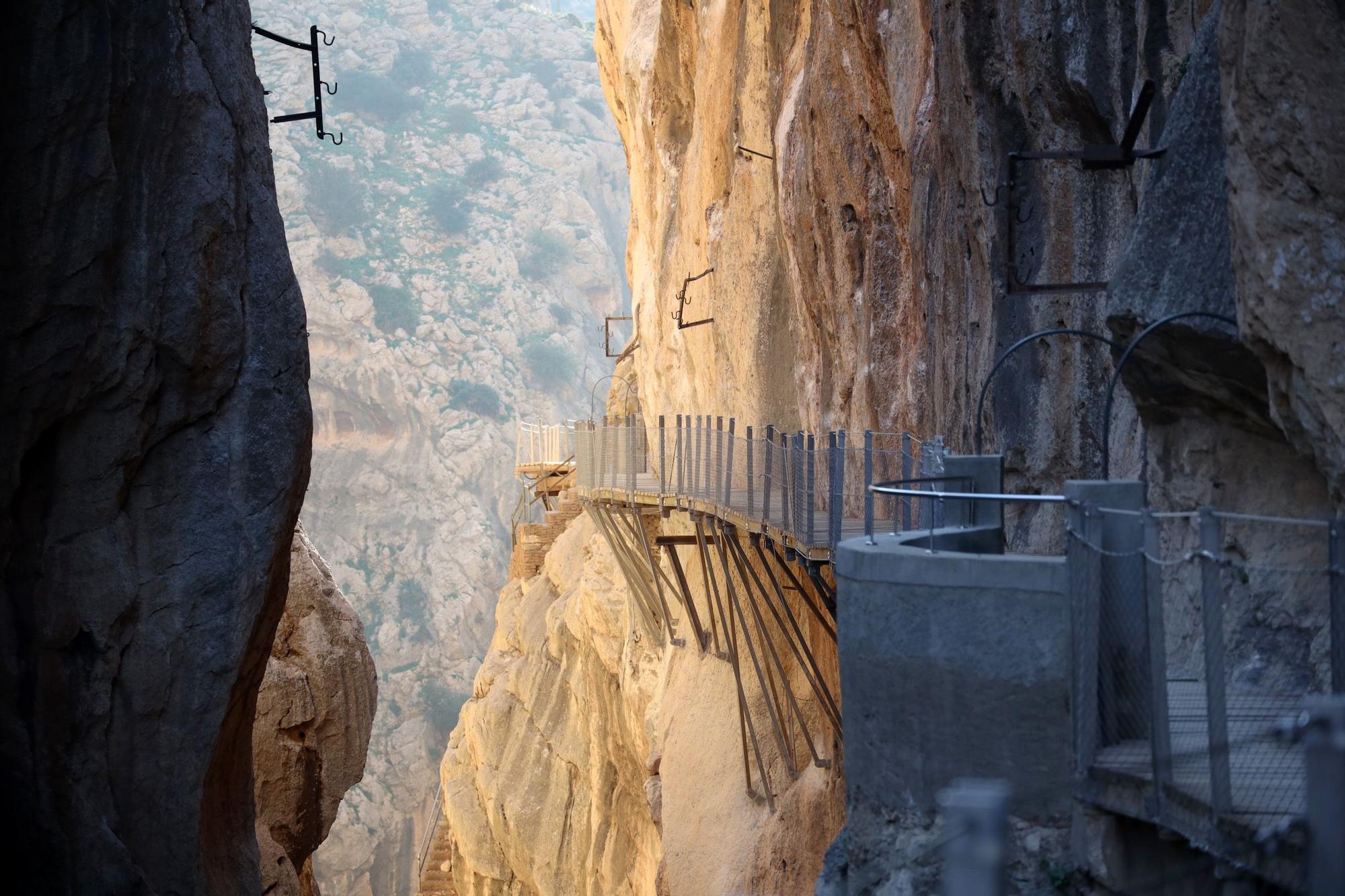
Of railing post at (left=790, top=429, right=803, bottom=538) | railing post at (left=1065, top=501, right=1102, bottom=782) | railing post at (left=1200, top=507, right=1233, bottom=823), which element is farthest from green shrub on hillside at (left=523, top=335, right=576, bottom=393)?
railing post at (left=1200, top=507, right=1233, bottom=823)

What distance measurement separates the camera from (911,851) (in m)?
5.90

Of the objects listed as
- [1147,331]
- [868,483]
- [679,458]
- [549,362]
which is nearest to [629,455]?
[679,458]

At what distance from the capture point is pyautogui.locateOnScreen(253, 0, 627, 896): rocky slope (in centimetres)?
6994

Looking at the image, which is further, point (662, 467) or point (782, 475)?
point (662, 467)

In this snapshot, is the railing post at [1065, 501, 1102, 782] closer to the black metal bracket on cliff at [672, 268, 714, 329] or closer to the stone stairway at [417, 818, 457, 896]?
the black metal bracket on cliff at [672, 268, 714, 329]

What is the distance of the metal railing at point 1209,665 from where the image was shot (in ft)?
15.5

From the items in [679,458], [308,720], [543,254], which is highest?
[543,254]

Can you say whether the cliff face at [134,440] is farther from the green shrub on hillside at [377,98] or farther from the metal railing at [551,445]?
the green shrub on hillside at [377,98]

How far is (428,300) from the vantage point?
83.5 m

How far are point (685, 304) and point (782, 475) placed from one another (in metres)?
11.8

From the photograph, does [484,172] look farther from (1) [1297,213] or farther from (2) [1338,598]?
(2) [1338,598]

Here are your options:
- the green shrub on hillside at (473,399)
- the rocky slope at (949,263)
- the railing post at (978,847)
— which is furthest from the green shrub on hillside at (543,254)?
the railing post at (978,847)

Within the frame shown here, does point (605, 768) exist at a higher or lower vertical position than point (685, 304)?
lower

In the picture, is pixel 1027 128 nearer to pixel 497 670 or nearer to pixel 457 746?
pixel 497 670
